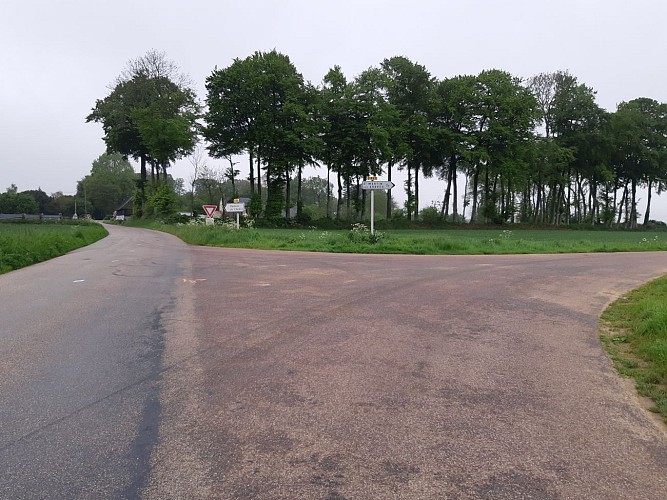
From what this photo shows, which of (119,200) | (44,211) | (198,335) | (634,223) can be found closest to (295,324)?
(198,335)

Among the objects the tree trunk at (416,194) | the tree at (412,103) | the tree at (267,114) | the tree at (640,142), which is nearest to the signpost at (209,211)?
the tree at (267,114)

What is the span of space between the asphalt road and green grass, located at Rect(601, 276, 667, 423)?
0.21 m

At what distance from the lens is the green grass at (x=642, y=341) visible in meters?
4.21

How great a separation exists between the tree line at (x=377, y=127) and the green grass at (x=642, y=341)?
43.5m

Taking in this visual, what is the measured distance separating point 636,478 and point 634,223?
3194 inches

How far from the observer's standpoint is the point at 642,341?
5559 millimetres

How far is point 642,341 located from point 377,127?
46.3m

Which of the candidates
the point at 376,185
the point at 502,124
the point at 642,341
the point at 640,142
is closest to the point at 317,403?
the point at 642,341

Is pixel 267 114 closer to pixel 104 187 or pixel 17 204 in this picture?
pixel 104 187

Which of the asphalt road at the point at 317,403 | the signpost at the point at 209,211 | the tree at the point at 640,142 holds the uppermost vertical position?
the tree at the point at 640,142

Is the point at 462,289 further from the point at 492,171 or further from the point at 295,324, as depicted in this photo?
the point at 492,171

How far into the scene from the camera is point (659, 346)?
4.98 meters

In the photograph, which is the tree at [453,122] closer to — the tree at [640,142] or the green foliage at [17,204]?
the tree at [640,142]

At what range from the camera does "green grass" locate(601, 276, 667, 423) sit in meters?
4.21
